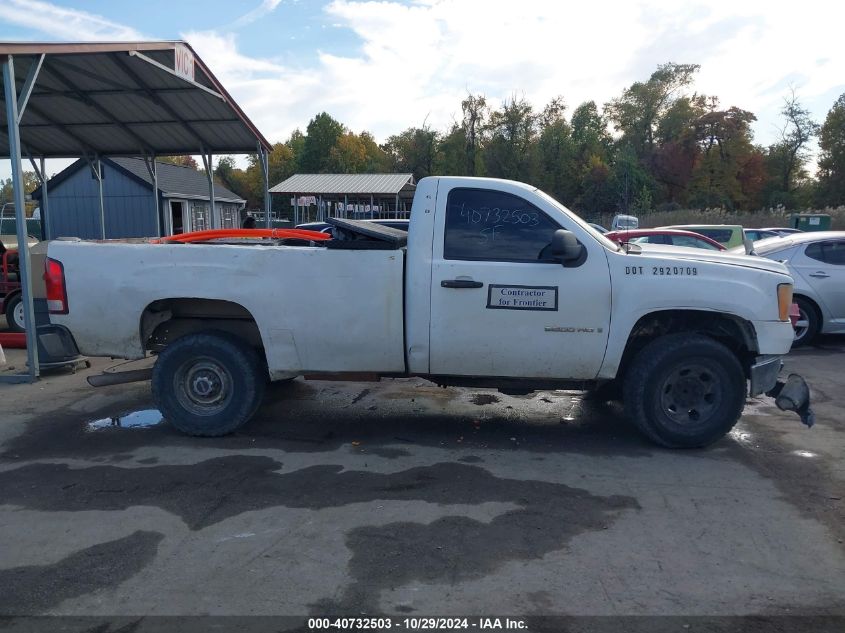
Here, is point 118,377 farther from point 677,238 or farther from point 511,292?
point 677,238

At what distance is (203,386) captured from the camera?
20.3 ft

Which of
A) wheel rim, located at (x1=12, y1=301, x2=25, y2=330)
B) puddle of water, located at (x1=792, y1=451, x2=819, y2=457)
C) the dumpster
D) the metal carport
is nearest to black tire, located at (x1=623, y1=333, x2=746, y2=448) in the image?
puddle of water, located at (x1=792, y1=451, x2=819, y2=457)

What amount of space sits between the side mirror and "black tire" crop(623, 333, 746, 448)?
3.47 ft

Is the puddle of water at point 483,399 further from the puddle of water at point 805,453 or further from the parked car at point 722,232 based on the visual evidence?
the parked car at point 722,232

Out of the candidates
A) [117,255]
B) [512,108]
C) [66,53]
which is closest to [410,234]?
[117,255]

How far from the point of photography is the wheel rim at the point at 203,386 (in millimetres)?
6145

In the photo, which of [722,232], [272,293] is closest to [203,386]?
[272,293]

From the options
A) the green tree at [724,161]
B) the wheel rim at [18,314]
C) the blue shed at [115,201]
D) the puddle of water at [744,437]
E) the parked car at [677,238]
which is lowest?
the puddle of water at [744,437]

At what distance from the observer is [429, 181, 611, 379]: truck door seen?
5.61 m

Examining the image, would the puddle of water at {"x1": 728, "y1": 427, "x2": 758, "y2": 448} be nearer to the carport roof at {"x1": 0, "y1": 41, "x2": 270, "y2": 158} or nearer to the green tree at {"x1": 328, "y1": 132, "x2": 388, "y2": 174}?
the carport roof at {"x1": 0, "y1": 41, "x2": 270, "y2": 158}

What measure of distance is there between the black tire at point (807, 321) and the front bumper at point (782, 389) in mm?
5190

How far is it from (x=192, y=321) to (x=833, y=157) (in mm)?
48978

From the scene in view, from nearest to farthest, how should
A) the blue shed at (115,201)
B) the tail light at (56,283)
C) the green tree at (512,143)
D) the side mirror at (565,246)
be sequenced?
1. the side mirror at (565,246)
2. the tail light at (56,283)
3. the blue shed at (115,201)
4. the green tree at (512,143)

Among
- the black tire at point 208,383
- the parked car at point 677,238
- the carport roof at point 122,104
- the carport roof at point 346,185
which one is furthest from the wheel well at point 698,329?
the carport roof at point 346,185
